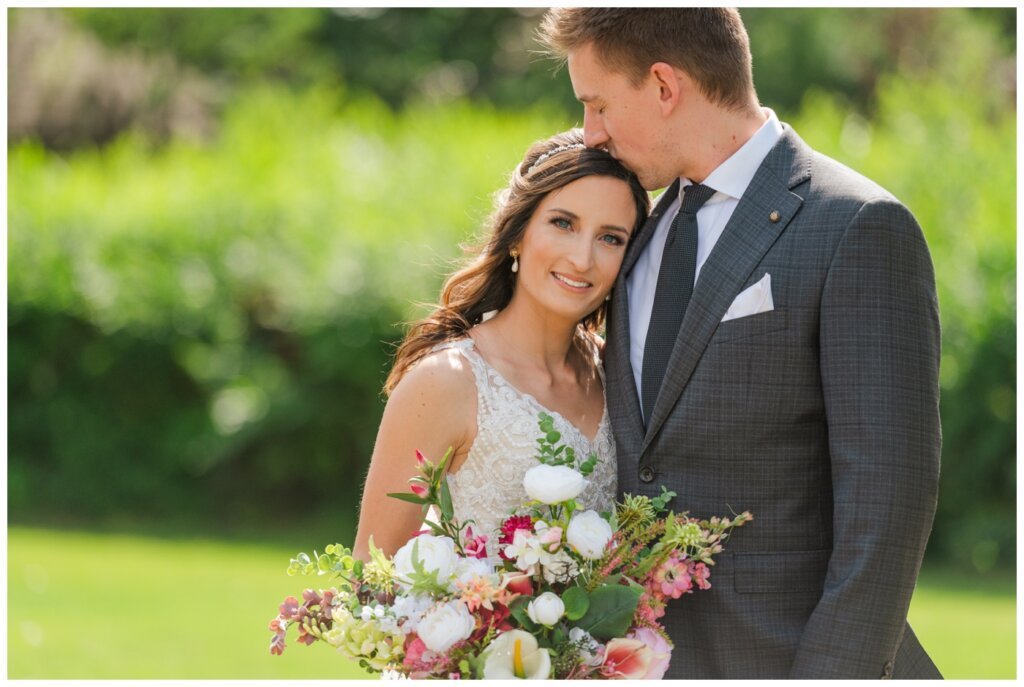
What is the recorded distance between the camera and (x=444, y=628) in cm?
292

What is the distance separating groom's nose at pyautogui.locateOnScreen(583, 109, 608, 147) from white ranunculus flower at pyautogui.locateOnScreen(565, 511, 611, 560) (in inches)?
47.3

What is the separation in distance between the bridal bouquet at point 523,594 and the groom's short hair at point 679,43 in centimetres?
111

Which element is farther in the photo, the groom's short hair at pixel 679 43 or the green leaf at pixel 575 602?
the groom's short hair at pixel 679 43

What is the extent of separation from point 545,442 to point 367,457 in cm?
801

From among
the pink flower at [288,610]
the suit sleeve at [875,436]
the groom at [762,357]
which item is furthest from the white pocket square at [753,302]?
the pink flower at [288,610]

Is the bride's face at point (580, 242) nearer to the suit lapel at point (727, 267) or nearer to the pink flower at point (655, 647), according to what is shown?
the suit lapel at point (727, 267)

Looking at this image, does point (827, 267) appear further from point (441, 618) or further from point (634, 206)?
point (441, 618)

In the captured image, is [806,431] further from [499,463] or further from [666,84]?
[666,84]

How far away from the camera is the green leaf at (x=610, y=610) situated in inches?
120

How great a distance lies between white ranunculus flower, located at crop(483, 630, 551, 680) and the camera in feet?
9.77

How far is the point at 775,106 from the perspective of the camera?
2678 centimetres

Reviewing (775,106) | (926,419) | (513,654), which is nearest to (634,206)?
(926,419)

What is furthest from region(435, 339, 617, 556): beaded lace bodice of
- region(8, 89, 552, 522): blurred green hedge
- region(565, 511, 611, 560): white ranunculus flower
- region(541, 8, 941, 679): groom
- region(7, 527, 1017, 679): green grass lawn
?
region(8, 89, 552, 522): blurred green hedge

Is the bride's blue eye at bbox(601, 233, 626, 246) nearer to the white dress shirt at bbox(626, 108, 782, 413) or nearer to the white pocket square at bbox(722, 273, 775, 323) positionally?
the white dress shirt at bbox(626, 108, 782, 413)
